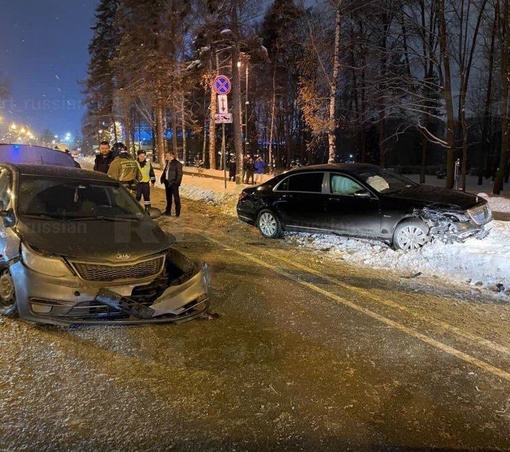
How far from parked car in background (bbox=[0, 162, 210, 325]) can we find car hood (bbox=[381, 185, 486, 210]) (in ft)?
14.5

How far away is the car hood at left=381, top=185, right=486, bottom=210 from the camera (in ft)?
24.9

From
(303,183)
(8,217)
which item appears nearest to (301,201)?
(303,183)

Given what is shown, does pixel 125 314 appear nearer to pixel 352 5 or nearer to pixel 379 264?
pixel 379 264

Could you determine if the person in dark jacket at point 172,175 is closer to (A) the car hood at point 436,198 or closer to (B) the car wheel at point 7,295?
(A) the car hood at point 436,198

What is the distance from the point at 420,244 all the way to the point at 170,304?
4.88 meters

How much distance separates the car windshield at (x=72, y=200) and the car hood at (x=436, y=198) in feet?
15.1

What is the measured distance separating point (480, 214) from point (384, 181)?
70.5 inches

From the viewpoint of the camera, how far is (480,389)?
11.7 ft

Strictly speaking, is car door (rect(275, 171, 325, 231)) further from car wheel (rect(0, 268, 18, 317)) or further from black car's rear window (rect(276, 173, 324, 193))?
car wheel (rect(0, 268, 18, 317))

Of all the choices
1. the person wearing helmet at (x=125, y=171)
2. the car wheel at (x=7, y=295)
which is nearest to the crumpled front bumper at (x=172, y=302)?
the car wheel at (x=7, y=295)

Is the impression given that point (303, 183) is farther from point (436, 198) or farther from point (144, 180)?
point (144, 180)

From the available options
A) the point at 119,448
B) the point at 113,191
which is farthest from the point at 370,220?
the point at 119,448

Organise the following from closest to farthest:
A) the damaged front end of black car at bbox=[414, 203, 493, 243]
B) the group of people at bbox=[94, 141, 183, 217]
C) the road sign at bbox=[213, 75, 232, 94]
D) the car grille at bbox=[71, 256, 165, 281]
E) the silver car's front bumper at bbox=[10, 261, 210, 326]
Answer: the silver car's front bumper at bbox=[10, 261, 210, 326], the car grille at bbox=[71, 256, 165, 281], the damaged front end of black car at bbox=[414, 203, 493, 243], the group of people at bbox=[94, 141, 183, 217], the road sign at bbox=[213, 75, 232, 94]

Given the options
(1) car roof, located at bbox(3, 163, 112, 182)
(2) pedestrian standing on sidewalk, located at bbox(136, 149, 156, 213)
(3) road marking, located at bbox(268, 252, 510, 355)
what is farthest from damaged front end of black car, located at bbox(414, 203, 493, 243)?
(2) pedestrian standing on sidewalk, located at bbox(136, 149, 156, 213)
